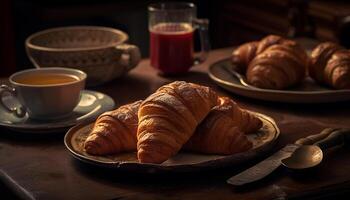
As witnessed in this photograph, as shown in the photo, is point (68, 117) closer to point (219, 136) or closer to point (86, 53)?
point (86, 53)

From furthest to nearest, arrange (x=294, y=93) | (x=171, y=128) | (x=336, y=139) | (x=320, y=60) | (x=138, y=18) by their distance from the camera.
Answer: (x=138, y=18), (x=320, y=60), (x=294, y=93), (x=336, y=139), (x=171, y=128)

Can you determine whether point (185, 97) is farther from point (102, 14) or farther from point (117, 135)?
point (102, 14)

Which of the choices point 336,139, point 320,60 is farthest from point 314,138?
point 320,60

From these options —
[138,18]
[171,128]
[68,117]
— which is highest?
[171,128]

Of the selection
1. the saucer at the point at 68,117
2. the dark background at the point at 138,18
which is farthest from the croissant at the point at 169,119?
the dark background at the point at 138,18

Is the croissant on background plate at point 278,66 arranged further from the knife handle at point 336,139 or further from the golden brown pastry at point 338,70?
the knife handle at point 336,139

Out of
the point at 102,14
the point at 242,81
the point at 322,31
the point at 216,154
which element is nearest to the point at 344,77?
the point at 242,81

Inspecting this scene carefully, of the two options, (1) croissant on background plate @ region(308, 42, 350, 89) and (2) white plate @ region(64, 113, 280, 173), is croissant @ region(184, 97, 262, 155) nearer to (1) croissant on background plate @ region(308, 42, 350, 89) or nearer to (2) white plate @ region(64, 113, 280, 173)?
(2) white plate @ region(64, 113, 280, 173)
